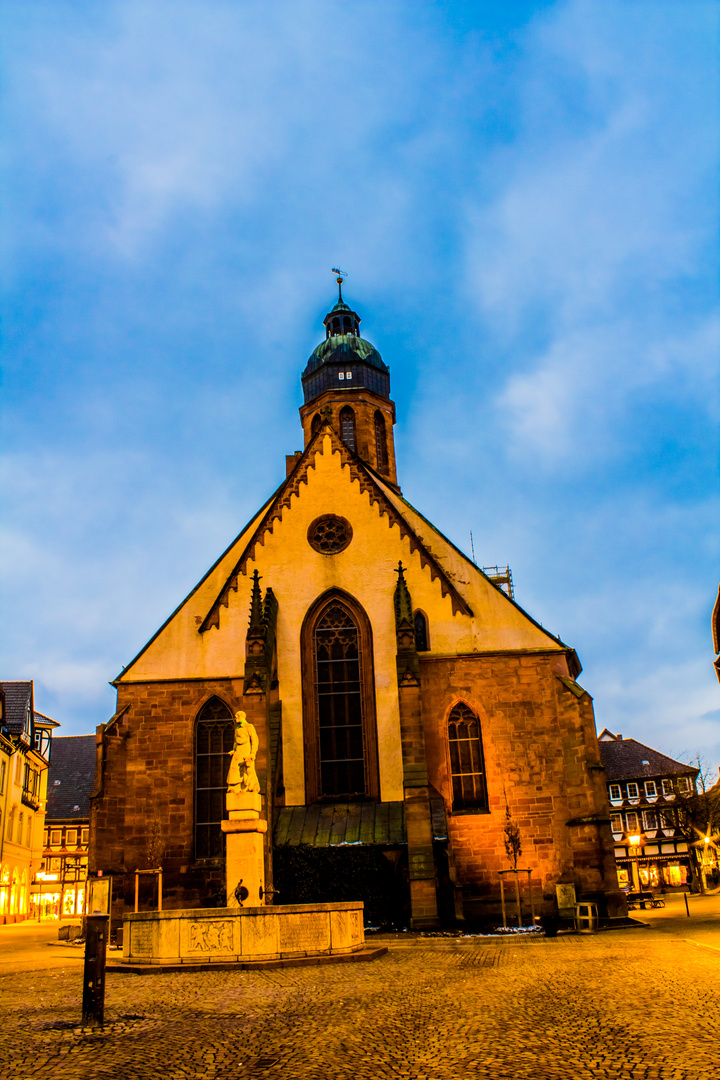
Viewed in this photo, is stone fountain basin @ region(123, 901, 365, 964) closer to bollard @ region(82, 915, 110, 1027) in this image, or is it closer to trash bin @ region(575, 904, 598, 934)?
bollard @ region(82, 915, 110, 1027)

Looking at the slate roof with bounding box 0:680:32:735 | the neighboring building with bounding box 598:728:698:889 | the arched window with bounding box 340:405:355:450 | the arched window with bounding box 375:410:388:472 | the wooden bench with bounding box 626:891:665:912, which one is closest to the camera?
the wooden bench with bounding box 626:891:665:912

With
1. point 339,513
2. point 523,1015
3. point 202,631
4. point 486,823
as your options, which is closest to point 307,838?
point 486,823

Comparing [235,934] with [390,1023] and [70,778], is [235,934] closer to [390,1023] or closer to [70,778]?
[390,1023]

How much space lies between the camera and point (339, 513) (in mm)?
29328

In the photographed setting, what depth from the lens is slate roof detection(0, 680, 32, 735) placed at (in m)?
48.0

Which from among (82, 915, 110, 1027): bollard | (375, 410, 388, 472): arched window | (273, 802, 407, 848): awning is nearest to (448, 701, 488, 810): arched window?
(273, 802, 407, 848): awning

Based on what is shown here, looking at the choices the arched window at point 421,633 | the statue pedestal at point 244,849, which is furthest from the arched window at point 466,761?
the statue pedestal at point 244,849

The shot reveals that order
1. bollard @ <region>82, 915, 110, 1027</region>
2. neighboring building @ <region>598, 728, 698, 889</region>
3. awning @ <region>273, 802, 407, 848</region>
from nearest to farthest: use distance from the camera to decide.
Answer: bollard @ <region>82, 915, 110, 1027</region>, awning @ <region>273, 802, 407, 848</region>, neighboring building @ <region>598, 728, 698, 889</region>

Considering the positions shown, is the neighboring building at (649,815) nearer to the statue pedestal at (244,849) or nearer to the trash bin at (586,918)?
the trash bin at (586,918)

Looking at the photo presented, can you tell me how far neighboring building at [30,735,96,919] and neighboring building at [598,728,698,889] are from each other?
34.7 m

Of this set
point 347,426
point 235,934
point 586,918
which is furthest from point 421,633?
point 235,934

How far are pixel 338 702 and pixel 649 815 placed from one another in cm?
4191

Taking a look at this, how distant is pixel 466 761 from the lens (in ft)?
85.6

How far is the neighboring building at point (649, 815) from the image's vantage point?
5922 cm
